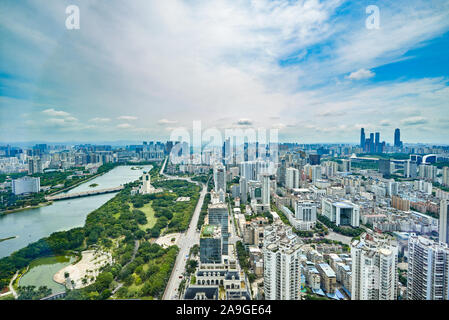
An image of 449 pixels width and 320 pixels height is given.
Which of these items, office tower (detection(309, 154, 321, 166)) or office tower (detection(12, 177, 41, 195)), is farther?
office tower (detection(309, 154, 321, 166))

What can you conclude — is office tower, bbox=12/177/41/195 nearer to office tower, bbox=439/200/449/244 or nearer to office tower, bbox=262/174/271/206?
office tower, bbox=262/174/271/206

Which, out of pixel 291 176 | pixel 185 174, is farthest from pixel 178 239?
pixel 185 174

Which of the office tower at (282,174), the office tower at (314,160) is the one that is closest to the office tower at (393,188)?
the office tower at (314,160)

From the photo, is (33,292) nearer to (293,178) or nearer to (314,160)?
(293,178)

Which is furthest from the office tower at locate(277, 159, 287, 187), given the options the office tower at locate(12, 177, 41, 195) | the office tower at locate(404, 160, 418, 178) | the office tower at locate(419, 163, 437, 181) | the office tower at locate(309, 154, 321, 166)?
the office tower at locate(12, 177, 41, 195)

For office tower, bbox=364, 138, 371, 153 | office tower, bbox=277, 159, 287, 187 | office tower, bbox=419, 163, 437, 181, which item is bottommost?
office tower, bbox=277, 159, 287, 187

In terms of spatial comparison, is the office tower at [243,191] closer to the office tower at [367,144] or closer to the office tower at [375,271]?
the office tower at [367,144]
